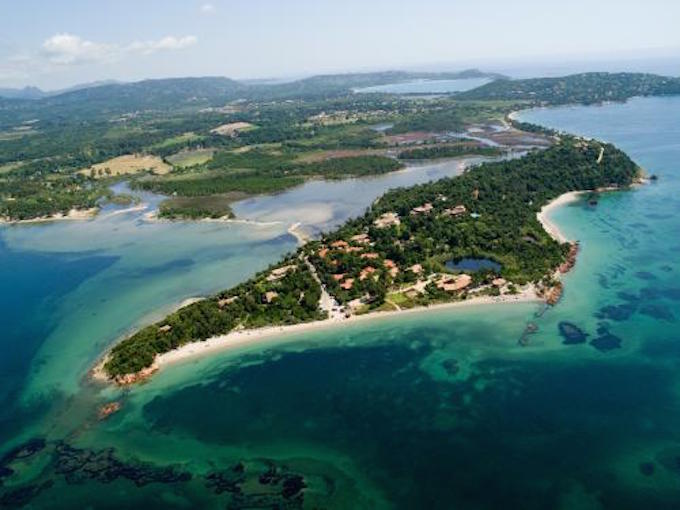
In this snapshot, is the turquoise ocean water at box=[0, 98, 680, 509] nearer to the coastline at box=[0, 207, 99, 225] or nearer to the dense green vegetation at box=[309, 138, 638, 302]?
the dense green vegetation at box=[309, 138, 638, 302]

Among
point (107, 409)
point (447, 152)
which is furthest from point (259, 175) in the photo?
point (107, 409)

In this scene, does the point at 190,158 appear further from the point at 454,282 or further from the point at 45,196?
the point at 454,282

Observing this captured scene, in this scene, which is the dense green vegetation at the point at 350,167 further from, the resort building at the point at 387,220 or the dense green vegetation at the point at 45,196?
the dense green vegetation at the point at 45,196

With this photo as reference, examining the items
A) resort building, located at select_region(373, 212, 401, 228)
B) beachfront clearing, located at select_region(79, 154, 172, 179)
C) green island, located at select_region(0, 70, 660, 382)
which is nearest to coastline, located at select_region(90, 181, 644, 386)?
green island, located at select_region(0, 70, 660, 382)

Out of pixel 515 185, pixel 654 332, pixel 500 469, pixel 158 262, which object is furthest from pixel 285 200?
pixel 500 469

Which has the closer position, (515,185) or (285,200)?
(515,185)

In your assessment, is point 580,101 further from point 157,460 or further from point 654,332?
point 157,460

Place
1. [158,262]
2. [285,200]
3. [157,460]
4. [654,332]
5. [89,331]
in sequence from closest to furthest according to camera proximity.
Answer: [157,460]
[654,332]
[89,331]
[158,262]
[285,200]
